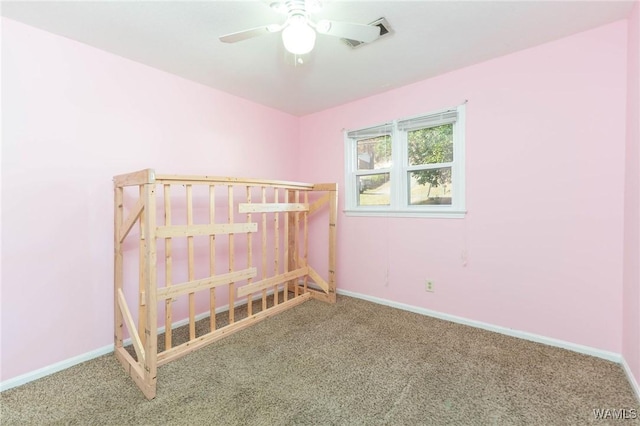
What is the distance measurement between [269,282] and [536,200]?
2.53 metres

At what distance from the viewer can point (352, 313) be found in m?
2.99

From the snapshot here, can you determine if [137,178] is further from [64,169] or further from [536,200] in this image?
[536,200]

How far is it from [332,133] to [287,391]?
2.87 meters

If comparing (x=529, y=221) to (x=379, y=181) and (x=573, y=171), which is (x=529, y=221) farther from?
(x=379, y=181)

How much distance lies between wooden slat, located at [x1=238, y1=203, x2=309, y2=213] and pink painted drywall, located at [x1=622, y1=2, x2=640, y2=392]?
264 cm

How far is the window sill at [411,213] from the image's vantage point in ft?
8.91

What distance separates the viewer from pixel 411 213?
3004 millimetres

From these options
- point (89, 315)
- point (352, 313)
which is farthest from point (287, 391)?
point (89, 315)

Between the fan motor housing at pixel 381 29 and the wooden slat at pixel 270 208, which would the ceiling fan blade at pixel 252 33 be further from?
the wooden slat at pixel 270 208

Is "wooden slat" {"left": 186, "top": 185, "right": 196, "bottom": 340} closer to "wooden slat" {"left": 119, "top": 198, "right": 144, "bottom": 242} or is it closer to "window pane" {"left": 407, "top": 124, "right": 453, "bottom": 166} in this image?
"wooden slat" {"left": 119, "top": 198, "right": 144, "bottom": 242}

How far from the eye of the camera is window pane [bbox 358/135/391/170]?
127 inches

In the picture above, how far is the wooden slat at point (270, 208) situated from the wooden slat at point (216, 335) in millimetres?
1032

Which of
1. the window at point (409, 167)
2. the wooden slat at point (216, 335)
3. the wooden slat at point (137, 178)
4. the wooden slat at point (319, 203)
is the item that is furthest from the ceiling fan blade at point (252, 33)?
the wooden slat at point (216, 335)

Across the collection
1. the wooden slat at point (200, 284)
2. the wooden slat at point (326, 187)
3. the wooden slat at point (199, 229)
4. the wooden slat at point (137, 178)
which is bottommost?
the wooden slat at point (200, 284)
